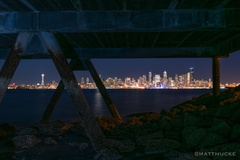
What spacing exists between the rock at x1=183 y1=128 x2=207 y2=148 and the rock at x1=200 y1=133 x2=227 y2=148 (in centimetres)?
19

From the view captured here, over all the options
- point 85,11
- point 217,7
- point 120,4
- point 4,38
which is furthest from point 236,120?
point 4,38

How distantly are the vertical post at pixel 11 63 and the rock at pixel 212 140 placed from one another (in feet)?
15.9

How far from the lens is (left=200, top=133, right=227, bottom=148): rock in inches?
209

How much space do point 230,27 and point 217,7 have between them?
2.00ft

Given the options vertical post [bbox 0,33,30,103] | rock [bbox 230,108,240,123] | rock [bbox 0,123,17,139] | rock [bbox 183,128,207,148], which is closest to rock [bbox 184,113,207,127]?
rock [bbox 230,108,240,123]

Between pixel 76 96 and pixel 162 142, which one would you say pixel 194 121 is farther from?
pixel 76 96

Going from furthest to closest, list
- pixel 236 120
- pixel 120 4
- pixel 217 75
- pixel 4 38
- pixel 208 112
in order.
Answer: pixel 217 75
pixel 4 38
pixel 208 112
pixel 236 120
pixel 120 4

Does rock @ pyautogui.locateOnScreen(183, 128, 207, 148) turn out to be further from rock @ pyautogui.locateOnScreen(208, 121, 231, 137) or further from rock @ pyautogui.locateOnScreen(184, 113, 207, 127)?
rock @ pyautogui.locateOnScreen(184, 113, 207, 127)

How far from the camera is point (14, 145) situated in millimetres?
7781

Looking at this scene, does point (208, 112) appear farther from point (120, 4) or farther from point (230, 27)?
point (120, 4)

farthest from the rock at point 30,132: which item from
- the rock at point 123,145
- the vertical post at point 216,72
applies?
the vertical post at point 216,72

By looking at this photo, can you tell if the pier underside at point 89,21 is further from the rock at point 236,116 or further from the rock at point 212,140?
the rock at point 212,140

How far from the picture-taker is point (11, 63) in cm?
566

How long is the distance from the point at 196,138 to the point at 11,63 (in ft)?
15.9
